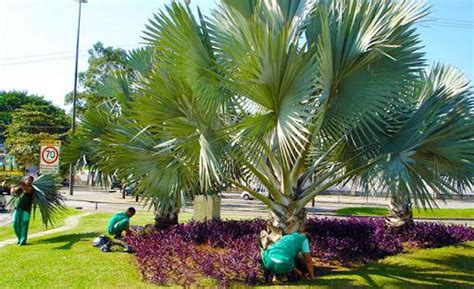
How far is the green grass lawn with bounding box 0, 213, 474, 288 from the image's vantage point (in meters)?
7.62

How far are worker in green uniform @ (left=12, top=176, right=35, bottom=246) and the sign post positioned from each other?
18.0 inches

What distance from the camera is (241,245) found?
369 inches

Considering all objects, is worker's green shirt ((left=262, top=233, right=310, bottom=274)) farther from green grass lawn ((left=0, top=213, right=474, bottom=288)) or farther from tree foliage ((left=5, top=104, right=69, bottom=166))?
tree foliage ((left=5, top=104, right=69, bottom=166))

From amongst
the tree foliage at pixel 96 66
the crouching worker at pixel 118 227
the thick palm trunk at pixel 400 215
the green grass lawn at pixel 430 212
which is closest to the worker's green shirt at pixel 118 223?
the crouching worker at pixel 118 227

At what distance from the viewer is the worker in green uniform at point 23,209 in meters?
11.6

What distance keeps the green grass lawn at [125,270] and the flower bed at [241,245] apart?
32cm

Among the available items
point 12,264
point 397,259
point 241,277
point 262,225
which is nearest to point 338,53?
point 241,277

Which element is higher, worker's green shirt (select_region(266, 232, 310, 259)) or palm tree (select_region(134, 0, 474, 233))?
palm tree (select_region(134, 0, 474, 233))

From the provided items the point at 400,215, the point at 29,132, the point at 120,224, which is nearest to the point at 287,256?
the point at 120,224

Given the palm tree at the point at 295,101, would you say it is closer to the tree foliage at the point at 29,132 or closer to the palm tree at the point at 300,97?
the palm tree at the point at 300,97

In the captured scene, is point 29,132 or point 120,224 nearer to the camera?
point 120,224

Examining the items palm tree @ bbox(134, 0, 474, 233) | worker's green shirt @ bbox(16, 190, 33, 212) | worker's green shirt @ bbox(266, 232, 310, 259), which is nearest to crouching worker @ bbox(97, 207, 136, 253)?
worker's green shirt @ bbox(16, 190, 33, 212)

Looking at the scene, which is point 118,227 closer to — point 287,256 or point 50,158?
point 50,158

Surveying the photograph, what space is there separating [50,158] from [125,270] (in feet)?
16.4
